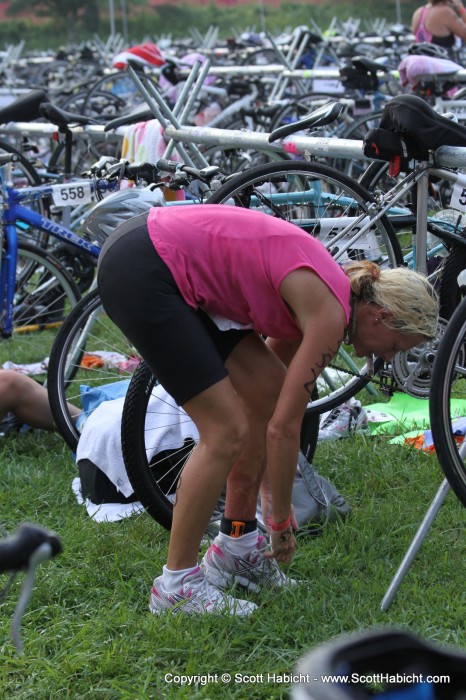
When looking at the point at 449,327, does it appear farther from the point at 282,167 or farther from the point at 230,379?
the point at 282,167

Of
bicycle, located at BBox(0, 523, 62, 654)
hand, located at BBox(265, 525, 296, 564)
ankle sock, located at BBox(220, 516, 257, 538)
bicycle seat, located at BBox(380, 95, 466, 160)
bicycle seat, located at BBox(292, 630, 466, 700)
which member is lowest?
ankle sock, located at BBox(220, 516, 257, 538)

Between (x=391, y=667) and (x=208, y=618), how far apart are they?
1796 millimetres

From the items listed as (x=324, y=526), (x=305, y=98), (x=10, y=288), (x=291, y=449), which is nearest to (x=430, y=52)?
(x=305, y=98)

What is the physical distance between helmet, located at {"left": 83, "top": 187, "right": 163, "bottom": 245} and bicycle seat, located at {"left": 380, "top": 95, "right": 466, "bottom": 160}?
1126 millimetres

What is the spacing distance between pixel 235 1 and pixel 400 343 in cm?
3052

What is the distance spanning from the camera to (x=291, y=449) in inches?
103

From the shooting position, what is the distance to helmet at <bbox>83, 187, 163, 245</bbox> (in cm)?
409

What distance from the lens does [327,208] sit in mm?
4062

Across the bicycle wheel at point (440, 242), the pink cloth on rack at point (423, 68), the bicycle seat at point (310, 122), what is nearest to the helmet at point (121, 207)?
the bicycle seat at point (310, 122)

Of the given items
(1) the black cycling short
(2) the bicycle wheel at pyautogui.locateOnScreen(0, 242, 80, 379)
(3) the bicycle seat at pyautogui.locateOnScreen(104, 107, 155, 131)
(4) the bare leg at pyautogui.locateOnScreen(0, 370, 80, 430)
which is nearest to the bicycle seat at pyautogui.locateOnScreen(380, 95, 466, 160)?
(1) the black cycling short

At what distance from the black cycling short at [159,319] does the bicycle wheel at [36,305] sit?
8.01 feet

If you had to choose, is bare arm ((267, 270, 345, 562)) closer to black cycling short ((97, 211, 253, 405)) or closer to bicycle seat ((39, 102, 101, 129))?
black cycling short ((97, 211, 253, 405))

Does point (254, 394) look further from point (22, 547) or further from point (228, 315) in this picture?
point (22, 547)

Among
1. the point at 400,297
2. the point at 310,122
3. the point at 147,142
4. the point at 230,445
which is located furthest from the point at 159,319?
the point at 147,142
